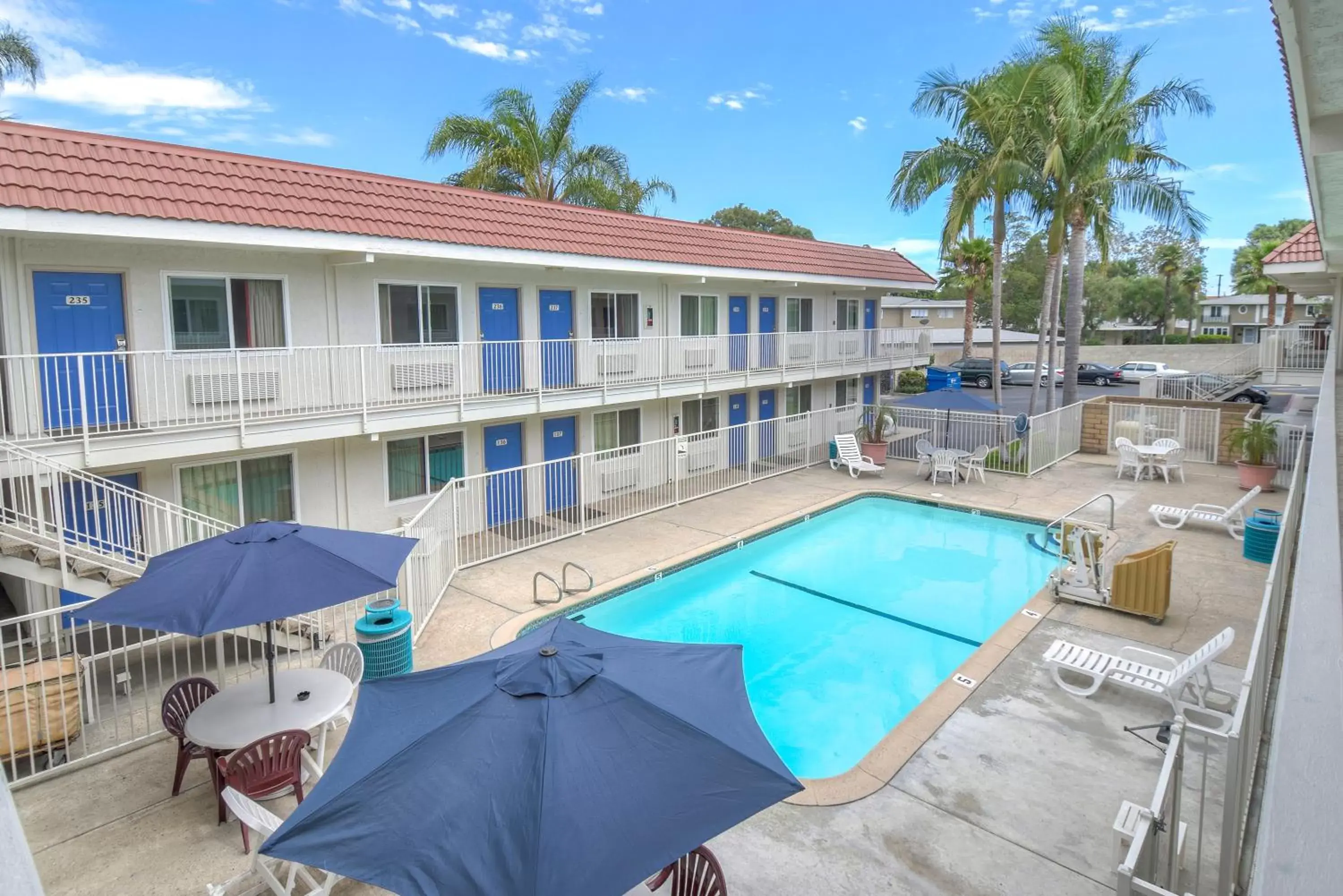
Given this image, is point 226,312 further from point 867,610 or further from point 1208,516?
point 1208,516

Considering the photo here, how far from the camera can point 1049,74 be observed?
69.9ft

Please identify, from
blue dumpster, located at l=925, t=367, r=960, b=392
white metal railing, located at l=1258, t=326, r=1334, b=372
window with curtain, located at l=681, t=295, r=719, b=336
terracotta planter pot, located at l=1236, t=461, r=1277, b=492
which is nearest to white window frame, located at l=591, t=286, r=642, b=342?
window with curtain, located at l=681, t=295, r=719, b=336

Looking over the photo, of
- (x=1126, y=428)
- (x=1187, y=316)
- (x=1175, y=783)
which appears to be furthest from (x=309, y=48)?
(x=1187, y=316)

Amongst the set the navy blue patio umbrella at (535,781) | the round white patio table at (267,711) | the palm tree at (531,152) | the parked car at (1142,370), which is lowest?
the round white patio table at (267,711)

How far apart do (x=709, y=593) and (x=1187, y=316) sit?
227 ft

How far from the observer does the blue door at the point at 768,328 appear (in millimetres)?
21828

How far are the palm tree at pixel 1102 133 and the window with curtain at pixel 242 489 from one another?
66.9 feet

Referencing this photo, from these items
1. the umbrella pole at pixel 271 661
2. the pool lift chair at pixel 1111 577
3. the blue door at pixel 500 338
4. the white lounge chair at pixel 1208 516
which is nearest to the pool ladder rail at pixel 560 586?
the blue door at pixel 500 338

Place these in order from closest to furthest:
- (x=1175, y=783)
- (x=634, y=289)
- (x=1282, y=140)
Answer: (x=1175, y=783) < (x=1282, y=140) < (x=634, y=289)

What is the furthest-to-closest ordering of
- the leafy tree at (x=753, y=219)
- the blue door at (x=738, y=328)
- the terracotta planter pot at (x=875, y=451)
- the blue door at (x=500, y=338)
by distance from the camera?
the leafy tree at (x=753, y=219) < the terracotta planter pot at (x=875, y=451) < the blue door at (x=738, y=328) < the blue door at (x=500, y=338)

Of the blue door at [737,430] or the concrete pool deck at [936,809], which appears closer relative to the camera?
the concrete pool deck at [936,809]

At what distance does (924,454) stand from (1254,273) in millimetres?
40886

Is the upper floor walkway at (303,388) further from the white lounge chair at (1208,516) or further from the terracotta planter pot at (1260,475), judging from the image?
the terracotta planter pot at (1260,475)

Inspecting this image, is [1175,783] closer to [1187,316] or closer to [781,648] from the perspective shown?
[781,648]
